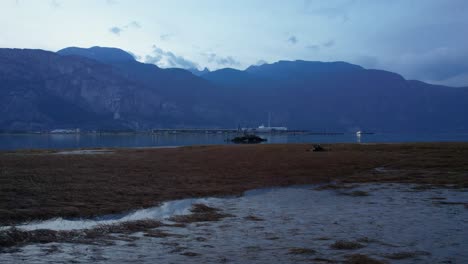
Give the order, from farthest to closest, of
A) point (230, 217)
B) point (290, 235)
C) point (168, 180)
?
point (168, 180), point (230, 217), point (290, 235)

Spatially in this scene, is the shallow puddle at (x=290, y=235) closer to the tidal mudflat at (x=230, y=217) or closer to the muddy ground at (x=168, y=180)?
the tidal mudflat at (x=230, y=217)

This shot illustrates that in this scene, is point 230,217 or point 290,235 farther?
point 230,217

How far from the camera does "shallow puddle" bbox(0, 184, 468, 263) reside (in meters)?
10.4

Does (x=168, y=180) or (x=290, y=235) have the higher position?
(x=168, y=180)

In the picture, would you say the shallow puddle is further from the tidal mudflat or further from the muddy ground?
the muddy ground

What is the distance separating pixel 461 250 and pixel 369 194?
10491 millimetres

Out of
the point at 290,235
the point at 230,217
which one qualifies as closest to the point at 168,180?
the point at 230,217

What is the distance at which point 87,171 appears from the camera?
28.7m

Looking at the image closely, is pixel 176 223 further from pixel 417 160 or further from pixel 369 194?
pixel 417 160

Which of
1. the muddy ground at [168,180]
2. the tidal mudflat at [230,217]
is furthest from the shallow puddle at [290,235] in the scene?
the muddy ground at [168,180]

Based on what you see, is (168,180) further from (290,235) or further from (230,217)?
(290,235)

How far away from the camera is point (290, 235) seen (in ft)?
41.9

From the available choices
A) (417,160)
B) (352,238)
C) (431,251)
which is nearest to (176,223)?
(352,238)

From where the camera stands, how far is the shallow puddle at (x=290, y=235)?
10.4 metres
